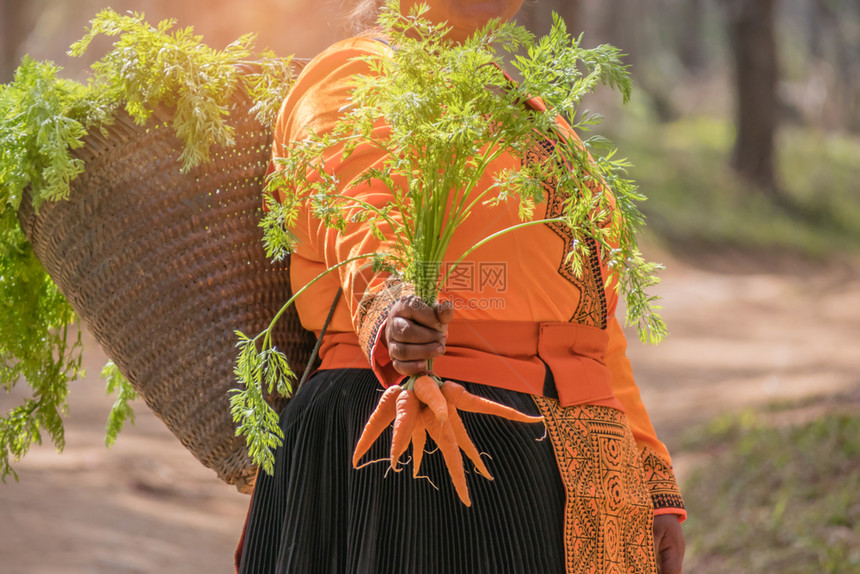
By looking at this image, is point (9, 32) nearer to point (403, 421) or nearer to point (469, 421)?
point (469, 421)

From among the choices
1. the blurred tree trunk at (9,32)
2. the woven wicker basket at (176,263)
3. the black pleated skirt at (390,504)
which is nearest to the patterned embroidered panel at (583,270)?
the black pleated skirt at (390,504)

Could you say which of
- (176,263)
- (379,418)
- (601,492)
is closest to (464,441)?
(379,418)

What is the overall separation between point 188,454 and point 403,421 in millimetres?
5774

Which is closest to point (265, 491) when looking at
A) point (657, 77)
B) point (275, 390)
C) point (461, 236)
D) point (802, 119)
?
point (275, 390)

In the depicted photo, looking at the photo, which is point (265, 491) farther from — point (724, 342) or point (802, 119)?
point (802, 119)

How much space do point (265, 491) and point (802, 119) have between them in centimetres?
2637

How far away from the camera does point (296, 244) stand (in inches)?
Answer: 71.2

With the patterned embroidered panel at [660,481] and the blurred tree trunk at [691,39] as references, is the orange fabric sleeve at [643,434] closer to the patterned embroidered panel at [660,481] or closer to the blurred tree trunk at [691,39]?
the patterned embroidered panel at [660,481]

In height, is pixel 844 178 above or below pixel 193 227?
above

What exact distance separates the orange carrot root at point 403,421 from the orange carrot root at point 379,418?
24mm

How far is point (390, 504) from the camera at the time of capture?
5.29 ft

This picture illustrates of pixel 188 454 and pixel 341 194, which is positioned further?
pixel 188 454

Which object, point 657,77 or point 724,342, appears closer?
point 724,342

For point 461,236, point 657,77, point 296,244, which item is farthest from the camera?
point 657,77
